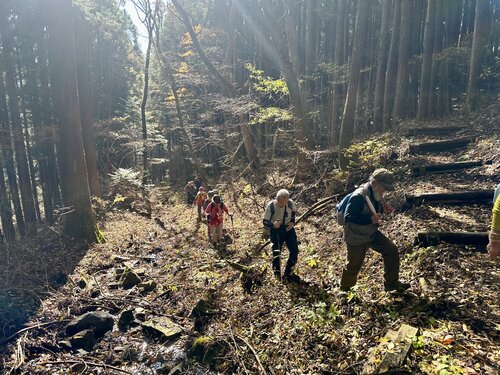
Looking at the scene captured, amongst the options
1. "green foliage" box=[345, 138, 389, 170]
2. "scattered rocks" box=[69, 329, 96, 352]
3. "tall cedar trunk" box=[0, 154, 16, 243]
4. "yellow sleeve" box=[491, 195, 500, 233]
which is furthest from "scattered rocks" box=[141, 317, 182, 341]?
"tall cedar trunk" box=[0, 154, 16, 243]

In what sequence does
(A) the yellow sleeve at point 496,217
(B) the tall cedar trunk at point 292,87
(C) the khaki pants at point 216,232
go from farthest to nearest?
(B) the tall cedar trunk at point 292,87, (C) the khaki pants at point 216,232, (A) the yellow sleeve at point 496,217

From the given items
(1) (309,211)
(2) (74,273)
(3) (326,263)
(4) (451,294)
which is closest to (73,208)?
(2) (74,273)

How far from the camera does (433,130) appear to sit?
12602 mm

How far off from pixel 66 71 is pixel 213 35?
13.6 metres

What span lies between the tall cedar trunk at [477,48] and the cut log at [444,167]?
5859 mm

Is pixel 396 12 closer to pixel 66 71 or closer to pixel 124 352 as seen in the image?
pixel 66 71

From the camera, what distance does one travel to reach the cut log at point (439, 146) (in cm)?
1051

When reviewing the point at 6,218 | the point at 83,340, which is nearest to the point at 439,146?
the point at 83,340

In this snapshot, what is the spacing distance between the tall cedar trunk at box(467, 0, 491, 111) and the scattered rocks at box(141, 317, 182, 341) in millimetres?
13535

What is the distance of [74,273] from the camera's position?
8.70 metres

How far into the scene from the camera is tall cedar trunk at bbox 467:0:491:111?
1211cm

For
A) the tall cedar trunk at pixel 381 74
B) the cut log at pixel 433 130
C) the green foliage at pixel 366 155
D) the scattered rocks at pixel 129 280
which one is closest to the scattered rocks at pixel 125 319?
the scattered rocks at pixel 129 280

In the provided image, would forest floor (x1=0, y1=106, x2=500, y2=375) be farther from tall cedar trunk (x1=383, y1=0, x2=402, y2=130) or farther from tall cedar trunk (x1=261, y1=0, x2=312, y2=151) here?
tall cedar trunk (x1=383, y1=0, x2=402, y2=130)

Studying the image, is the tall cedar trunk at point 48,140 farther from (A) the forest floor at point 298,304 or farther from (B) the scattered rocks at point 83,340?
(B) the scattered rocks at point 83,340
